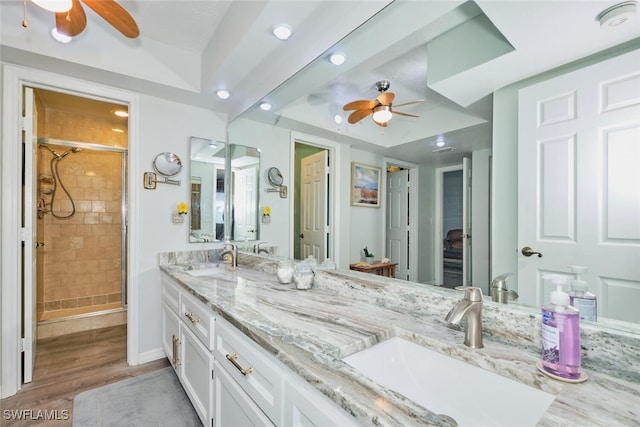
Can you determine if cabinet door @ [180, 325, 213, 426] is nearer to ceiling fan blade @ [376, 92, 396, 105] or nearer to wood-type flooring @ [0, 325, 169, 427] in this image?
wood-type flooring @ [0, 325, 169, 427]

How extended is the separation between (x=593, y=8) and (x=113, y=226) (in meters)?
4.48

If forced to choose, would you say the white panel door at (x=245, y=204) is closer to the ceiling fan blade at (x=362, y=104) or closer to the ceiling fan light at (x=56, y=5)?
the ceiling fan blade at (x=362, y=104)

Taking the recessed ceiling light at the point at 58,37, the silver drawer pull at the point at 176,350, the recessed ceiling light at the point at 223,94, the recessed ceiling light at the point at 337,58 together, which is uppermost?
the recessed ceiling light at the point at 58,37

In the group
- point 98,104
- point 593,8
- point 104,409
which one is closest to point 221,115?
point 98,104

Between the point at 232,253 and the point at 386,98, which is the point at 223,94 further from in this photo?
the point at 386,98

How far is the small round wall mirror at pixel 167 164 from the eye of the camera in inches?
93.2

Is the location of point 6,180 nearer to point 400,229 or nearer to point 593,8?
point 400,229

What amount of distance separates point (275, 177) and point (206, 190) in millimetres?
894

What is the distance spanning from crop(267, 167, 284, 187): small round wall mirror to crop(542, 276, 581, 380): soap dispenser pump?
63.7 inches

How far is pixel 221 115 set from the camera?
273 cm

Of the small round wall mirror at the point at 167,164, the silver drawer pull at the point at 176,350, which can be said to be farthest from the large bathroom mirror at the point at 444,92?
the small round wall mirror at the point at 167,164

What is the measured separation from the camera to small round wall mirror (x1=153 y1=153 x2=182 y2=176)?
7.77 ft

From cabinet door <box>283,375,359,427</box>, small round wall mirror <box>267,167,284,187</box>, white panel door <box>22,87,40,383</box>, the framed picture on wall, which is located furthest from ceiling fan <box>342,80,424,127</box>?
white panel door <box>22,87,40,383</box>

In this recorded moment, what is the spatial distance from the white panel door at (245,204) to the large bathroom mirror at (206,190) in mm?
180
